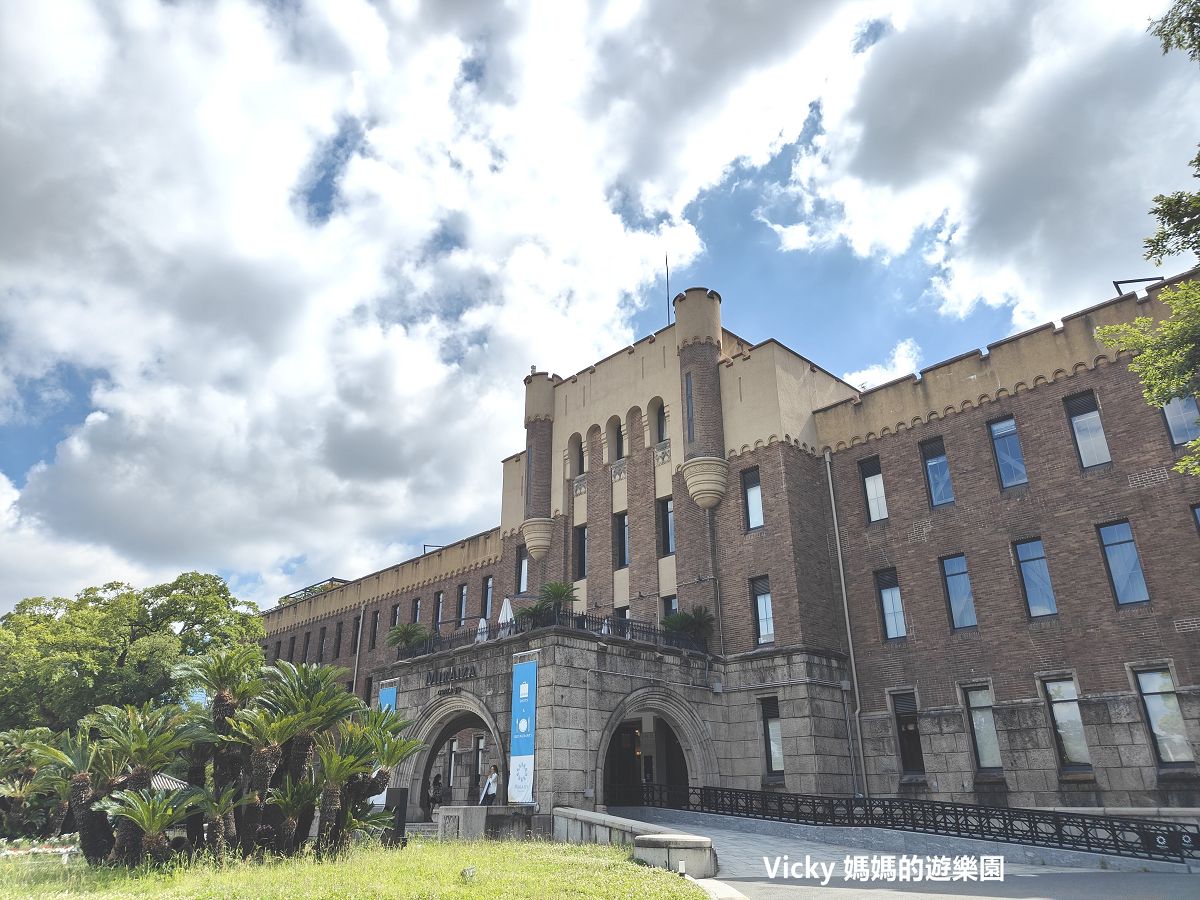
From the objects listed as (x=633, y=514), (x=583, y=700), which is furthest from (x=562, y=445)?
(x=583, y=700)

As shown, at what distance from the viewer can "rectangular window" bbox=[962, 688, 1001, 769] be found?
21.7 metres

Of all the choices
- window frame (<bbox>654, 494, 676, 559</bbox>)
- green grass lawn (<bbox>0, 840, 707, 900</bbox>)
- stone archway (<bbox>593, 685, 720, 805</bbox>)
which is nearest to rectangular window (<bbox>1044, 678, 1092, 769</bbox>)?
stone archway (<bbox>593, 685, 720, 805</bbox>)

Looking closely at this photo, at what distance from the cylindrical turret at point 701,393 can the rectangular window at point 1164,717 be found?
13.1 meters

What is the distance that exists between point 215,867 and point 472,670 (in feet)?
32.0

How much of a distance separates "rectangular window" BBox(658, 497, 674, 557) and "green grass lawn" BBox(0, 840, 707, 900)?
13526 mm

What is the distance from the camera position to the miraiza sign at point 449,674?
933 inches

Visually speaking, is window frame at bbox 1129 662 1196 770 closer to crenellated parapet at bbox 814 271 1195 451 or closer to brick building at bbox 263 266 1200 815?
brick building at bbox 263 266 1200 815

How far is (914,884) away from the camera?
44.0 feet

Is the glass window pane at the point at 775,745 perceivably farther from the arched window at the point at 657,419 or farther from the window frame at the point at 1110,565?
the arched window at the point at 657,419

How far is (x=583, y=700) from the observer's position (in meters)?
21.0

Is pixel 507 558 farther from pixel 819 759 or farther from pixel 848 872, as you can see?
pixel 848 872

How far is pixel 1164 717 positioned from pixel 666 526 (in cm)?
1554

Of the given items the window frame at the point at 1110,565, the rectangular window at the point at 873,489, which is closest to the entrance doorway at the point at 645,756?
the rectangular window at the point at 873,489

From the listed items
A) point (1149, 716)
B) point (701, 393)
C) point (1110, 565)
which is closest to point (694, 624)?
point (701, 393)
